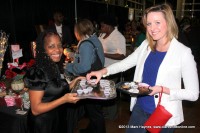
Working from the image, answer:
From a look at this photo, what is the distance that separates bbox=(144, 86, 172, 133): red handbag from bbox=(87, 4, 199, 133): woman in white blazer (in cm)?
6

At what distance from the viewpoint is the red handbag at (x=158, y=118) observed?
152 centimetres

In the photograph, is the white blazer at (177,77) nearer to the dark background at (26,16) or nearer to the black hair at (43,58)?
the black hair at (43,58)

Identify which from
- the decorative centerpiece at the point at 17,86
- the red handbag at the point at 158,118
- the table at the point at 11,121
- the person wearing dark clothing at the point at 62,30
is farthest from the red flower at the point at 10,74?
the person wearing dark clothing at the point at 62,30

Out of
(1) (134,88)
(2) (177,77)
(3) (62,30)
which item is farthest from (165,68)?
(3) (62,30)

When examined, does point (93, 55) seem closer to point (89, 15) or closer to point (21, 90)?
point (21, 90)

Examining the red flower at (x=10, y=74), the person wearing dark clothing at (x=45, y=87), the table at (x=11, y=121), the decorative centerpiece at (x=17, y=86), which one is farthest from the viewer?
the red flower at (x=10, y=74)

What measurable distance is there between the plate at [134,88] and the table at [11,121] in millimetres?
860

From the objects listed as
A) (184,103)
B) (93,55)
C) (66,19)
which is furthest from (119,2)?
(93,55)

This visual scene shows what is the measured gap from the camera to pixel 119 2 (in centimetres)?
1300

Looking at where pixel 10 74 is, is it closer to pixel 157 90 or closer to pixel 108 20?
pixel 108 20

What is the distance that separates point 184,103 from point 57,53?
3.31 meters

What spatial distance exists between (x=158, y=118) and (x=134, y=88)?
0.27m

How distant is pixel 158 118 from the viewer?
1.53 meters

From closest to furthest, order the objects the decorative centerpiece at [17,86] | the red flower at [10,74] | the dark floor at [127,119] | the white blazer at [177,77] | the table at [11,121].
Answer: the white blazer at [177,77]
the table at [11,121]
the decorative centerpiece at [17,86]
the red flower at [10,74]
the dark floor at [127,119]
